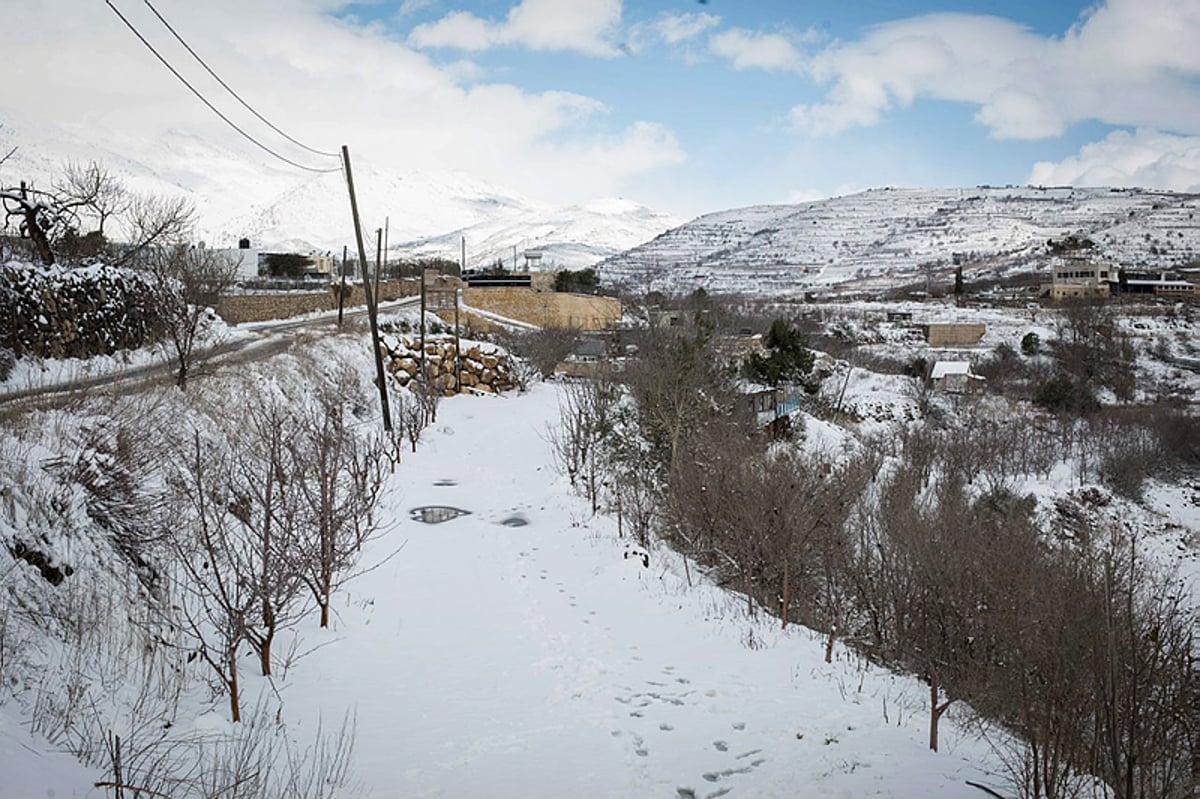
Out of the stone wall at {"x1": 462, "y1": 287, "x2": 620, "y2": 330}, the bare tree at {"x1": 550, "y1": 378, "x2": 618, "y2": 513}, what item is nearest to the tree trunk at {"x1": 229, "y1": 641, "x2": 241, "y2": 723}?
the bare tree at {"x1": 550, "y1": 378, "x2": 618, "y2": 513}

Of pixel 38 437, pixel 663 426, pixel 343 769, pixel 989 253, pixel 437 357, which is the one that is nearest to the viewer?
pixel 343 769

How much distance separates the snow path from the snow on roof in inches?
1780

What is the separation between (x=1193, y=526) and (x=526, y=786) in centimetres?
3701

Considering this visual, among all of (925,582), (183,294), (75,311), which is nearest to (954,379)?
(925,582)

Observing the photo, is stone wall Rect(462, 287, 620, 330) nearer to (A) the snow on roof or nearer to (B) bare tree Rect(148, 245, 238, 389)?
(B) bare tree Rect(148, 245, 238, 389)

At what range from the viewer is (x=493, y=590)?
1088 centimetres

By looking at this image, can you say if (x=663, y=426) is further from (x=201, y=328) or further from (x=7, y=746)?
(x=7, y=746)

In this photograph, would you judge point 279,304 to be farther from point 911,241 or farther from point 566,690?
point 911,241

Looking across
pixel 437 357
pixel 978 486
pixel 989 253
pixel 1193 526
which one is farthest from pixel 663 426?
pixel 989 253

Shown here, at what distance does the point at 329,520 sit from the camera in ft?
26.1

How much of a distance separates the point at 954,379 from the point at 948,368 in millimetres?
1341

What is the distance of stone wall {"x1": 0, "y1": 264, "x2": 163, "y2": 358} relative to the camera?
510 inches

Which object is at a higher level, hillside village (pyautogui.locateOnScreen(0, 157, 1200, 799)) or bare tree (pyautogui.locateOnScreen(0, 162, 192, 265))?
bare tree (pyautogui.locateOnScreen(0, 162, 192, 265))

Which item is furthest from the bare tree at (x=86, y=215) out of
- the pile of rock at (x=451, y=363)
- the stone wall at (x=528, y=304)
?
the stone wall at (x=528, y=304)
